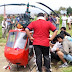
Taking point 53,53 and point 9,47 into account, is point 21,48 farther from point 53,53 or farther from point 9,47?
point 53,53

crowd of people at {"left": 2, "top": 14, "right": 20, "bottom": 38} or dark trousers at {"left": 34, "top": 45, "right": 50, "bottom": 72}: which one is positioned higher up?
crowd of people at {"left": 2, "top": 14, "right": 20, "bottom": 38}

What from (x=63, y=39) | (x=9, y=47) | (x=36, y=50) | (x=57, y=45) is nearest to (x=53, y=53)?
(x=57, y=45)

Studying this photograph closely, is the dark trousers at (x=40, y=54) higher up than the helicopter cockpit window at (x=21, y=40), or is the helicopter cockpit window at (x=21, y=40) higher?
the helicopter cockpit window at (x=21, y=40)

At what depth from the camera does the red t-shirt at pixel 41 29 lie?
15.3 feet

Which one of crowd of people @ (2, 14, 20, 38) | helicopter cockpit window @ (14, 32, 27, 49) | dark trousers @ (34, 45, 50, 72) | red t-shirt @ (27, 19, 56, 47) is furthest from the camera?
crowd of people @ (2, 14, 20, 38)

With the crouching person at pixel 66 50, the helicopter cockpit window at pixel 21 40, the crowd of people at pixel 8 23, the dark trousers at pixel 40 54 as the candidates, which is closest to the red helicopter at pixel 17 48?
the helicopter cockpit window at pixel 21 40

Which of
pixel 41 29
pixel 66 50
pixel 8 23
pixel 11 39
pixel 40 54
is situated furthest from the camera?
pixel 8 23

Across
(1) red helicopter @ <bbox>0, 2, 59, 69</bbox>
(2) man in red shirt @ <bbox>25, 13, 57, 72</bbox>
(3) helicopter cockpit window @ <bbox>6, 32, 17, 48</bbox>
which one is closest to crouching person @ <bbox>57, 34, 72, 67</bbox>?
(2) man in red shirt @ <bbox>25, 13, 57, 72</bbox>

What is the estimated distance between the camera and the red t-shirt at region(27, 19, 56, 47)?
4672 millimetres

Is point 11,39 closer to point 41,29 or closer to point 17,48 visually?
point 17,48

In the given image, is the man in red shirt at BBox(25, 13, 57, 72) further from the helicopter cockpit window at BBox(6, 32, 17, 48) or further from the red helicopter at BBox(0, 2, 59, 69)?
the helicopter cockpit window at BBox(6, 32, 17, 48)

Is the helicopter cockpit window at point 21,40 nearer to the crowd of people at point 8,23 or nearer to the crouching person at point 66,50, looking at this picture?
the crouching person at point 66,50

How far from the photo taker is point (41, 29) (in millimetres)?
4672

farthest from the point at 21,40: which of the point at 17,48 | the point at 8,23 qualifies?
the point at 8,23
